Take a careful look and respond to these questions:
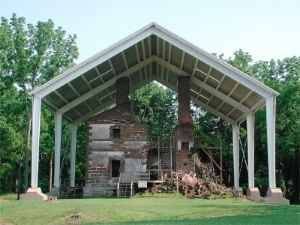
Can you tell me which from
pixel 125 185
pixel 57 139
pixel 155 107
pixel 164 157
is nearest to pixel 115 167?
pixel 125 185

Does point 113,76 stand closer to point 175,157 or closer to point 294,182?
point 175,157

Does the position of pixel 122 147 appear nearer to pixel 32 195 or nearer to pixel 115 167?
pixel 115 167

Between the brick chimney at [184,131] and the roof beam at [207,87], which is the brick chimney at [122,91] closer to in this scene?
the roof beam at [207,87]

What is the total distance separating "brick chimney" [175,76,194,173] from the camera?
1181 inches

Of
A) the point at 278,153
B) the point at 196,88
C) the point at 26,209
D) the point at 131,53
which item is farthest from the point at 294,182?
the point at 26,209

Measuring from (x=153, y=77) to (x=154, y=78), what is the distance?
11 cm

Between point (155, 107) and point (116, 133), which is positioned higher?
point (155, 107)

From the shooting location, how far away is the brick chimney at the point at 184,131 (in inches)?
1181

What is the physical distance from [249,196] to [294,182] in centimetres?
1616

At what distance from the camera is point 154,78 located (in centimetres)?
3453

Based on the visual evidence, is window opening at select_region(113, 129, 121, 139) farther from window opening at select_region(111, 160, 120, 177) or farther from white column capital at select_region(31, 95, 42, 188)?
white column capital at select_region(31, 95, 42, 188)

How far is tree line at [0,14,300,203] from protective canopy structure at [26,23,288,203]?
5.60 m

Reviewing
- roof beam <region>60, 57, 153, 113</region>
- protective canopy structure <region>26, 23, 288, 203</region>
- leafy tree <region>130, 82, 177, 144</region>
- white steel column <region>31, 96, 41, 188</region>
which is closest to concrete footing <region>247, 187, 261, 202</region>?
protective canopy structure <region>26, 23, 288, 203</region>

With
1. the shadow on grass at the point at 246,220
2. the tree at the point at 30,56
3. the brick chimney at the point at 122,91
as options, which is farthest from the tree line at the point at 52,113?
the shadow on grass at the point at 246,220
